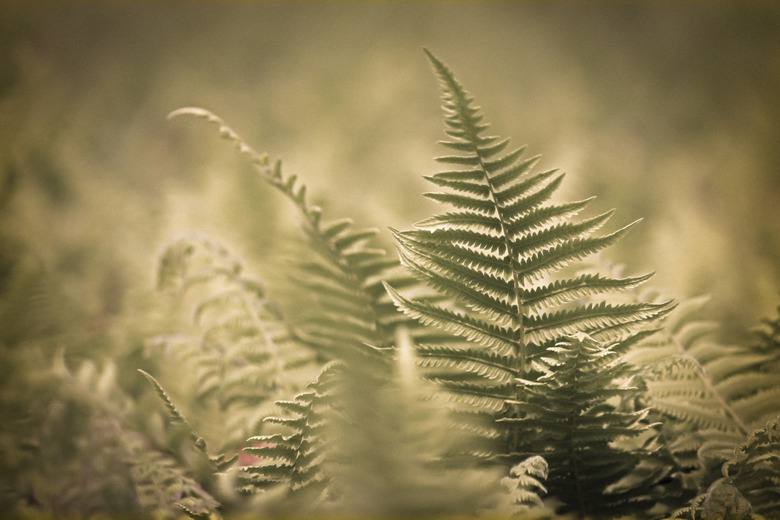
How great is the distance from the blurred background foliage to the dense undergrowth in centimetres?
3

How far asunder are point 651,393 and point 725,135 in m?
1.92

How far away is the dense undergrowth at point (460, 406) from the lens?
0.85ft

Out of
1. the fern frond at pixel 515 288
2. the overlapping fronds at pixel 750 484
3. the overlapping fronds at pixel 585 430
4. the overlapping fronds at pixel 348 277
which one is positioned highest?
the overlapping fronds at pixel 348 277

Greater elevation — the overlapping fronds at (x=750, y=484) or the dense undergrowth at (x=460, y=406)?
the dense undergrowth at (x=460, y=406)

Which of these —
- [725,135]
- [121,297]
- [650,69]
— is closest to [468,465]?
[121,297]

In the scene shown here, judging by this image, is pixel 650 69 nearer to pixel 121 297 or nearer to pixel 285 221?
pixel 285 221

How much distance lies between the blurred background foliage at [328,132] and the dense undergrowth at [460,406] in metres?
0.03

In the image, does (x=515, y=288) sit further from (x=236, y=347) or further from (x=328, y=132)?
(x=328, y=132)

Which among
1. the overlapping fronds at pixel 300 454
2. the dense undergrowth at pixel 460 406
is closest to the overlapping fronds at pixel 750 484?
the dense undergrowth at pixel 460 406

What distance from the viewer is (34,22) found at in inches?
72.3

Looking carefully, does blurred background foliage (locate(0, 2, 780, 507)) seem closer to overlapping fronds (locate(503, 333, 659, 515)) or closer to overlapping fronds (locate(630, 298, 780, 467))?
overlapping fronds (locate(630, 298, 780, 467))

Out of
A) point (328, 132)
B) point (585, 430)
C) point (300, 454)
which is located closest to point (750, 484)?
point (585, 430)

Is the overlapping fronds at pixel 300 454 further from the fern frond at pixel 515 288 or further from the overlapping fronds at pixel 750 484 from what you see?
the overlapping fronds at pixel 750 484

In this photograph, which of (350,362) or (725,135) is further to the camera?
(725,135)
